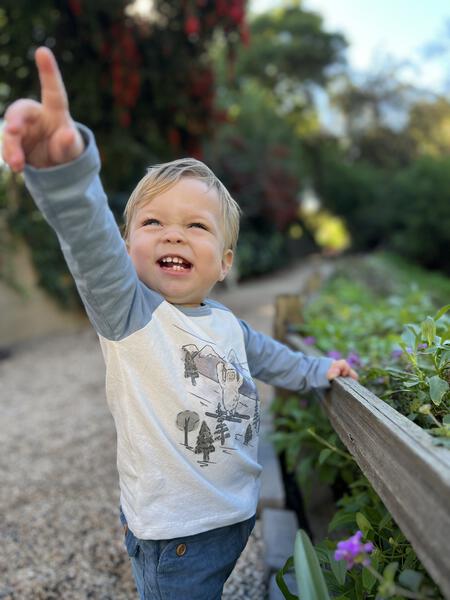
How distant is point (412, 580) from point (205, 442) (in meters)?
0.56

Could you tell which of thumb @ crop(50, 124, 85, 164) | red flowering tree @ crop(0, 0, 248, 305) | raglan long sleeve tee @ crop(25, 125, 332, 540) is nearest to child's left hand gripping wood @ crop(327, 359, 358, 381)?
raglan long sleeve tee @ crop(25, 125, 332, 540)

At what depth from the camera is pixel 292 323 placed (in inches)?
143

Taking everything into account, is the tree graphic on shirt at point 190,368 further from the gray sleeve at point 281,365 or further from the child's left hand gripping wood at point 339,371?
the child's left hand gripping wood at point 339,371

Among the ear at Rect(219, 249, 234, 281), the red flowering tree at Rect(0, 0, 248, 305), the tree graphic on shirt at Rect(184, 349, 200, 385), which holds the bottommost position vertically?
the red flowering tree at Rect(0, 0, 248, 305)

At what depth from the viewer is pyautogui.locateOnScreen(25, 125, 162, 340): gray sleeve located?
103cm

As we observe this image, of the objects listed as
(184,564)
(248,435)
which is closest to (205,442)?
(248,435)

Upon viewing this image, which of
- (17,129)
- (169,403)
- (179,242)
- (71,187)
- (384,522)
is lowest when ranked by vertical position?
(384,522)

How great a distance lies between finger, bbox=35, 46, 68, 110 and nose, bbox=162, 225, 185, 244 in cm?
50

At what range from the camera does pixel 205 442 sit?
55.7 inches

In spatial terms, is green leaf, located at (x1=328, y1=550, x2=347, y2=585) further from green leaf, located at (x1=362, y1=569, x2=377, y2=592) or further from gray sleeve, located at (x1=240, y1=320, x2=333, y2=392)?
gray sleeve, located at (x1=240, y1=320, x2=333, y2=392)

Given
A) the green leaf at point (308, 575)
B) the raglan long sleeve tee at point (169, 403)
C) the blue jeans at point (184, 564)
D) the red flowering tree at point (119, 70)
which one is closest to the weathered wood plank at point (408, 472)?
the green leaf at point (308, 575)

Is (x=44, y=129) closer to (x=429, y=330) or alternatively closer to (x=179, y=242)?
(x=179, y=242)

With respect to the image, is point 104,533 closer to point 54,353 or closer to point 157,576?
point 157,576

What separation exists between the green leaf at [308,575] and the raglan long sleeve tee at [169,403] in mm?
275
